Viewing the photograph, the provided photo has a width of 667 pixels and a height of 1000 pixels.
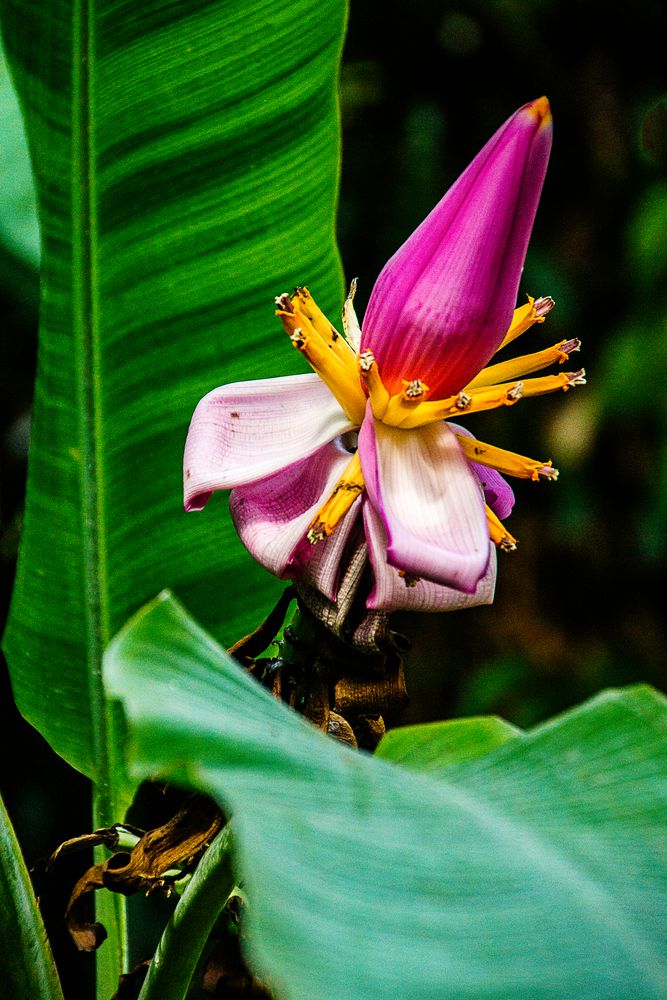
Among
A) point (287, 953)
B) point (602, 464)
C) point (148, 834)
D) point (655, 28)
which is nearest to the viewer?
point (287, 953)

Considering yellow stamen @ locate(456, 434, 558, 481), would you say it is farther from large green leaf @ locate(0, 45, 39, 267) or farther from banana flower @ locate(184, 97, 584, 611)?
large green leaf @ locate(0, 45, 39, 267)

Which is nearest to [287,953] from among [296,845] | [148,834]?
[296,845]

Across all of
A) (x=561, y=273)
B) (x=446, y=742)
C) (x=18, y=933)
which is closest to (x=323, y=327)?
(x=446, y=742)

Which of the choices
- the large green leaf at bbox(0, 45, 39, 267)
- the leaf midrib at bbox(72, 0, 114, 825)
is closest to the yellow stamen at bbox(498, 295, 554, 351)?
the leaf midrib at bbox(72, 0, 114, 825)

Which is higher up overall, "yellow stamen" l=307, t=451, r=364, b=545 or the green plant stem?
"yellow stamen" l=307, t=451, r=364, b=545

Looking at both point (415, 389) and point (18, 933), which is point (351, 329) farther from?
point (18, 933)

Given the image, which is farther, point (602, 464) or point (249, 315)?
point (602, 464)

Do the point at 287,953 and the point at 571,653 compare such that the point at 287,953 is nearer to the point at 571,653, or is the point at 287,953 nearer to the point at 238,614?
the point at 238,614
